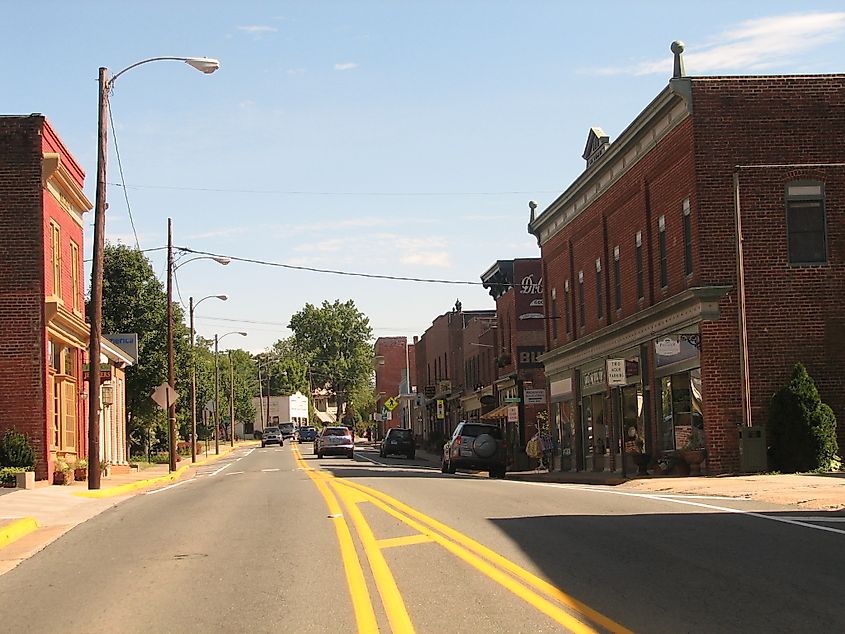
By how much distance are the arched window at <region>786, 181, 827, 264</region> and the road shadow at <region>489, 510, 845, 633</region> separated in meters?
15.4

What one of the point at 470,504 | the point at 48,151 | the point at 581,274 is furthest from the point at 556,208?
the point at 470,504

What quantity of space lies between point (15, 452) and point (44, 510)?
8.16 metres

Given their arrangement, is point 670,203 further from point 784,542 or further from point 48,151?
point 784,542

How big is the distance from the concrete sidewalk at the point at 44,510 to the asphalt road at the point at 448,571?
1.62 feet

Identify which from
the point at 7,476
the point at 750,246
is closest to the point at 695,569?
the point at 750,246

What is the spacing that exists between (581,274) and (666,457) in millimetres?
12791

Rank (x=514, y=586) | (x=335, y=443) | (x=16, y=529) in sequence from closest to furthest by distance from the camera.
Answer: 1. (x=514, y=586)
2. (x=16, y=529)
3. (x=335, y=443)

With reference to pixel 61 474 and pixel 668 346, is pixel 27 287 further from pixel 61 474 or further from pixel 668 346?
pixel 668 346

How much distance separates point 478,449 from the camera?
124 feet

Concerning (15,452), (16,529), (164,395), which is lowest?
(16,529)

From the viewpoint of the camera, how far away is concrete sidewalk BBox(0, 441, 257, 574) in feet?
53.5

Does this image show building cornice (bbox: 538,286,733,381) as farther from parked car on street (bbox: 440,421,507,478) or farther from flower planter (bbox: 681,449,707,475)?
parked car on street (bbox: 440,421,507,478)

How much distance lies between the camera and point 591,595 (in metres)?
10.0

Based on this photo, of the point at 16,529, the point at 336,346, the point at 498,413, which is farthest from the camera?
the point at 336,346
